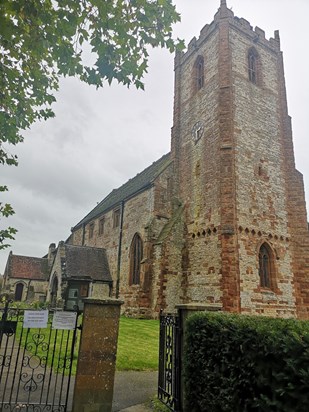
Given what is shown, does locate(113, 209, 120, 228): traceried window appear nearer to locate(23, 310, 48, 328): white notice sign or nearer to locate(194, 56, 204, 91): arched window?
locate(194, 56, 204, 91): arched window

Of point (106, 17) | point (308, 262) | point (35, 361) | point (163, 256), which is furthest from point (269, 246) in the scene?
point (106, 17)

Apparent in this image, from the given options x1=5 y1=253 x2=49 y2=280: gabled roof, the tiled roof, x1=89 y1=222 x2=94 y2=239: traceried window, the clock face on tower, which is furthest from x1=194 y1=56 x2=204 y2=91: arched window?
x1=5 y1=253 x2=49 y2=280: gabled roof

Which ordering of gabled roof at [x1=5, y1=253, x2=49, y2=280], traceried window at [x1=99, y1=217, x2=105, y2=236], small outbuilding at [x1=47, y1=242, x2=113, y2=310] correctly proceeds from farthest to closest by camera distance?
gabled roof at [x1=5, y1=253, x2=49, y2=280]
traceried window at [x1=99, y1=217, x2=105, y2=236]
small outbuilding at [x1=47, y1=242, x2=113, y2=310]

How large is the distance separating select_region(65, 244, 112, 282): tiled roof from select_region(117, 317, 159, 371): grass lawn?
10.0 m

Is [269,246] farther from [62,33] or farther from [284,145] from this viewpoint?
[62,33]

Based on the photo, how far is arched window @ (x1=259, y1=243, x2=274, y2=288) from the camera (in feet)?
55.7

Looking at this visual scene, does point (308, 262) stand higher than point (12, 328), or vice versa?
point (308, 262)

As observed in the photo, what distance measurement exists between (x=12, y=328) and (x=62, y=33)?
4.88m

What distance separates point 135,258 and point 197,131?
32.8 ft

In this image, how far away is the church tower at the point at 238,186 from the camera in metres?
16.3

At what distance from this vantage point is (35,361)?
855 cm

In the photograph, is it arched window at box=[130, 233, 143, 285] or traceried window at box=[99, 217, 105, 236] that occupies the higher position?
traceried window at box=[99, 217, 105, 236]

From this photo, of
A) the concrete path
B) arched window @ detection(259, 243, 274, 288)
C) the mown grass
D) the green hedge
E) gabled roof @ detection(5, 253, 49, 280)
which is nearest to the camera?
the green hedge

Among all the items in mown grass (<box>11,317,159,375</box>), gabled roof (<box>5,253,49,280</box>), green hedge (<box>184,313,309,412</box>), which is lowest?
mown grass (<box>11,317,159,375</box>)
